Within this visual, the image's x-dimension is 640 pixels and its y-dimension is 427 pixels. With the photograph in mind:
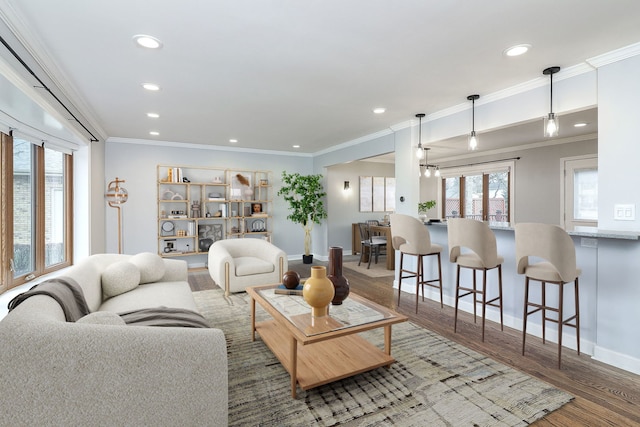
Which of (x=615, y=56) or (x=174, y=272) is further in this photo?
(x=174, y=272)

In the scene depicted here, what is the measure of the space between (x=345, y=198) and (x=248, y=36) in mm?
5482

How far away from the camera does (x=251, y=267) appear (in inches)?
169

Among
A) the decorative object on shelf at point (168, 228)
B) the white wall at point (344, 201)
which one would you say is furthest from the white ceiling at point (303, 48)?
the white wall at point (344, 201)

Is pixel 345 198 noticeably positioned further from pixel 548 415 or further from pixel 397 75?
pixel 548 415

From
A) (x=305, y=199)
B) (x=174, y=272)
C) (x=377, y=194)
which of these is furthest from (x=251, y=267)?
(x=377, y=194)

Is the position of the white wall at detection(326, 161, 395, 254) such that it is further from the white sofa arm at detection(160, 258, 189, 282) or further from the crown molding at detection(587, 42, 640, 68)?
the crown molding at detection(587, 42, 640, 68)

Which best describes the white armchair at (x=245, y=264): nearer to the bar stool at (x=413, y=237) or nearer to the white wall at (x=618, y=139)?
the bar stool at (x=413, y=237)

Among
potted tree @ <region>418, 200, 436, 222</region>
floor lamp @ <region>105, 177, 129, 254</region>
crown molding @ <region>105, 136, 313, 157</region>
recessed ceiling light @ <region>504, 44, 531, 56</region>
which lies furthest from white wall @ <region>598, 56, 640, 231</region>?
floor lamp @ <region>105, 177, 129, 254</region>

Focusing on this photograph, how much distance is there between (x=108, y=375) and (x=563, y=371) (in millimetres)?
2866

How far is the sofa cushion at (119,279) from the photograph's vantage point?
2688 millimetres

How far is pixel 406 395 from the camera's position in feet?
6.78

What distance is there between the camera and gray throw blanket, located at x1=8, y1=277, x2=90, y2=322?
5.14 ft

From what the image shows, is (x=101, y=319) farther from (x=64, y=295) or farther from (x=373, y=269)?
(x=373, y=269)

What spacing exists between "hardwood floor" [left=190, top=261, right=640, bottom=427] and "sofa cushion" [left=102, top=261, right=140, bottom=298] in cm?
271
